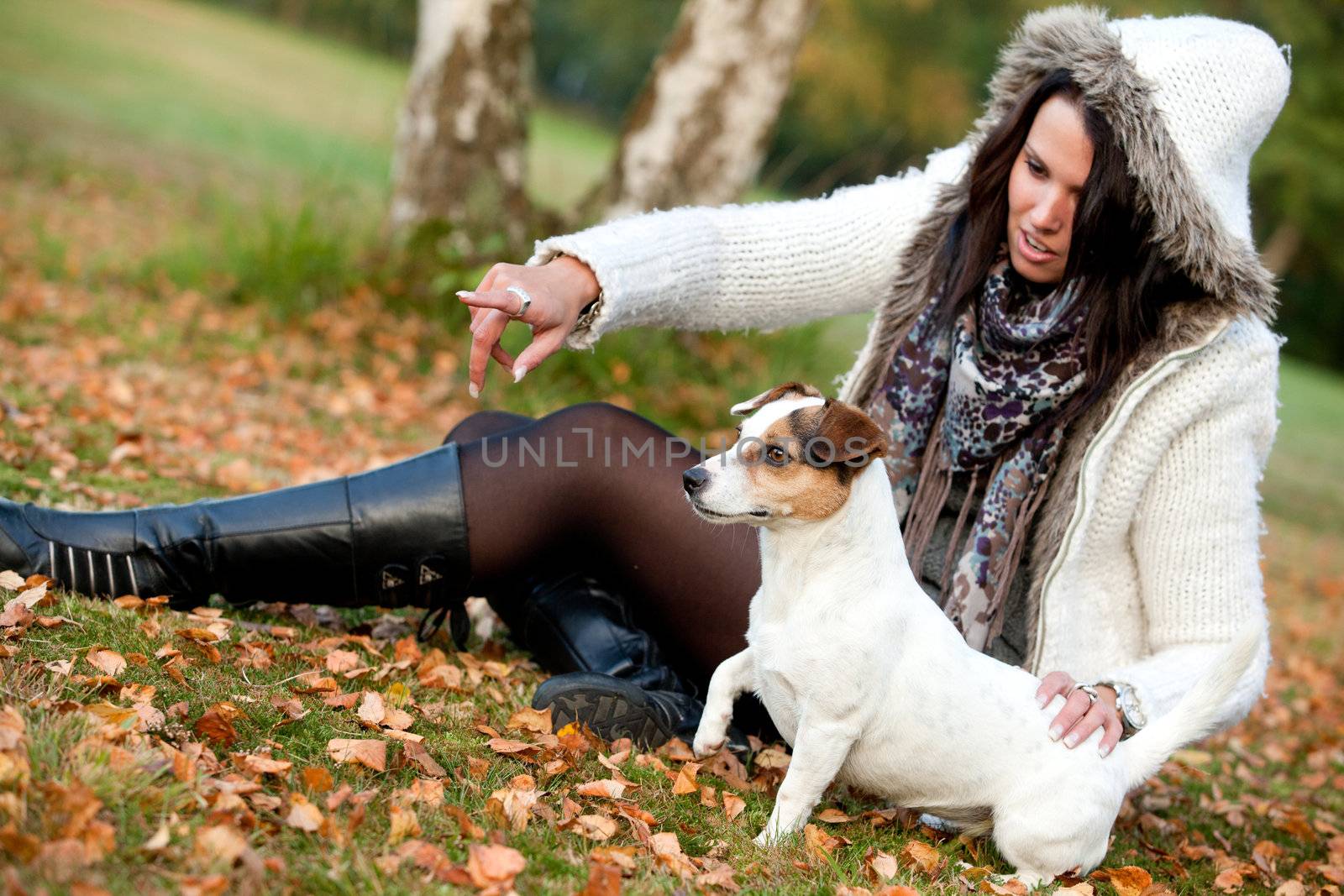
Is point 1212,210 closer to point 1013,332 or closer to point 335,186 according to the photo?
point 1013,332

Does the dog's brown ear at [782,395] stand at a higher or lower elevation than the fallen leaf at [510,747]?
higher

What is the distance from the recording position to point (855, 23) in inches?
1363

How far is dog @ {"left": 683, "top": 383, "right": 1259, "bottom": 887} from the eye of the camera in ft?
7.63

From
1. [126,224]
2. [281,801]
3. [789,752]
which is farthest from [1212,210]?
[126,224]

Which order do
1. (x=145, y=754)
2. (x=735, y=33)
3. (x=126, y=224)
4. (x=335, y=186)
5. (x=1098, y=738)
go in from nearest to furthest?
1. (x=145, y=754)
2. (x=1098, y=738)
3. (x=735, y=33)
4. (x=335, y=186)
5. (x=126, y=224)

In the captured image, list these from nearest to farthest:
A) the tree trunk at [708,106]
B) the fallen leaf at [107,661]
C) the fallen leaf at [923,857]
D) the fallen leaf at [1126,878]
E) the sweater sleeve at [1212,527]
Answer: the fallen leaf at [107,661], the fallen leaf at [923,857], the fallen leaf at [1126,878], the sweater sleeve at [1212,527], the tree trunk at [708,106]

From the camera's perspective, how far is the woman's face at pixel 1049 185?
271 cm

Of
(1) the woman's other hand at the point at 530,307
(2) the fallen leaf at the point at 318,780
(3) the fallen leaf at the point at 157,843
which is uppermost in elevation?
(1) the woman's other hand at the point at 530,307

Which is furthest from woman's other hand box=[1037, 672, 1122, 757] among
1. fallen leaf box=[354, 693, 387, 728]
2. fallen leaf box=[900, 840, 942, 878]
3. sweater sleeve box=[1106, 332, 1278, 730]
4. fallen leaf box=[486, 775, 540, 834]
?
fallen leaf box=[354, 693, 387, 728]

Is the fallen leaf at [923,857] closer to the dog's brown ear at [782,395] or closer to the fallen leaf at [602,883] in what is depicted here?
the fallen leaf at [602,883]

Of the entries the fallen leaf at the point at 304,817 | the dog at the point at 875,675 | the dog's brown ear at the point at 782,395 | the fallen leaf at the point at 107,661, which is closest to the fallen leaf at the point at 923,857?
the dog at the point at 875,675

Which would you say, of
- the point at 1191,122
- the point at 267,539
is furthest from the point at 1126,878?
the point at 267,539

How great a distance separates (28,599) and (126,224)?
7109 millimetres

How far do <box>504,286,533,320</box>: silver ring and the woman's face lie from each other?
1240 millimetres
